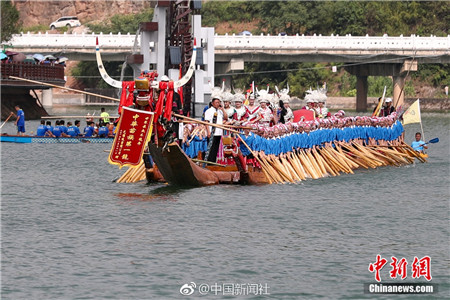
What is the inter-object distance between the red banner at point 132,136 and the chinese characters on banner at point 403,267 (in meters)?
7.11

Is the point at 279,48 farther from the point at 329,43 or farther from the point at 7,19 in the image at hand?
the point at 7,19

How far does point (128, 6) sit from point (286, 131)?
108 metres

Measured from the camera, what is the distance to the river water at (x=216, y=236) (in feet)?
54.1

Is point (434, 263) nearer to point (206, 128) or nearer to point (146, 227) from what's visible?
point (146, 227)

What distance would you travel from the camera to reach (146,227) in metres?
21.0

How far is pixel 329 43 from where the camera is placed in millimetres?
74625

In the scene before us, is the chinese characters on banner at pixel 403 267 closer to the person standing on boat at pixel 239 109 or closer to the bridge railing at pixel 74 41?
the person standing on boat at pixel 239 109

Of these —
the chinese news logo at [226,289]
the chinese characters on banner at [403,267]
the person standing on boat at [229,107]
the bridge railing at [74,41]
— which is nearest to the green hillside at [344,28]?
the bridge railing at [74,41]

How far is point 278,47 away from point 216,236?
54203 mm

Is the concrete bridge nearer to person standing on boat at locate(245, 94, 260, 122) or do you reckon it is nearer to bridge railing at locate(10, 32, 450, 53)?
bridge railing at locate(10, 32, 450, 53)

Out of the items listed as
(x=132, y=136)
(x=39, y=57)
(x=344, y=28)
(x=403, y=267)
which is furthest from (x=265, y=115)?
(x=344, y=28)

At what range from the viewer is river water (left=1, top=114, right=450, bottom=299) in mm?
16484

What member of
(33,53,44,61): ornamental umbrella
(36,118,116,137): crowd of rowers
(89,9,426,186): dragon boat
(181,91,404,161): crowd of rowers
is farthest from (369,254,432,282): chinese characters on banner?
(33,53,44,61): ornamental umbrella

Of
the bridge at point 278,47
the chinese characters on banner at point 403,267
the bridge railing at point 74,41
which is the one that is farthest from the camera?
the bridge at point 278,47
